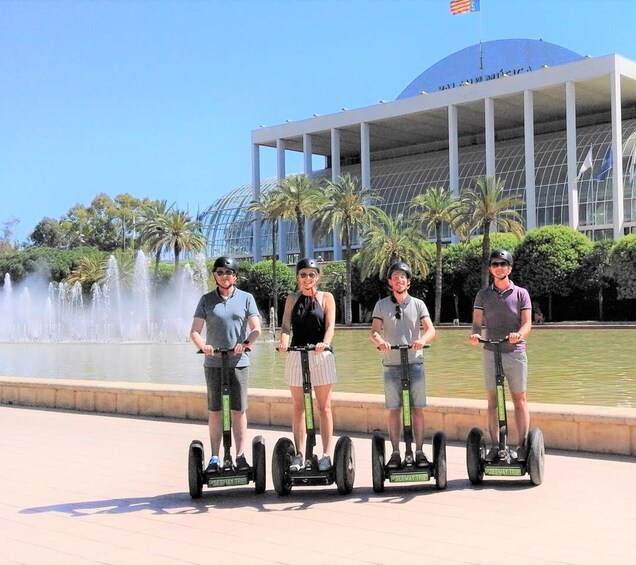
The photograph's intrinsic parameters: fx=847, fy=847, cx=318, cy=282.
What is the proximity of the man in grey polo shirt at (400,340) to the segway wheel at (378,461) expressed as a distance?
0.08 meters

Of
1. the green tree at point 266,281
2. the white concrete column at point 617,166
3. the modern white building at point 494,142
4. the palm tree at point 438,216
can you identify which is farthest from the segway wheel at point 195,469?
the green tree at point 266,281

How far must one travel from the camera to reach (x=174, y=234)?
64.8 m

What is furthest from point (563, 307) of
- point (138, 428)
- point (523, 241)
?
point (138, 428)

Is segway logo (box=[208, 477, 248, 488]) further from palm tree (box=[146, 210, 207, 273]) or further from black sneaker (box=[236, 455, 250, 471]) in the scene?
palm tree (box=[146, 210, 207, 273])

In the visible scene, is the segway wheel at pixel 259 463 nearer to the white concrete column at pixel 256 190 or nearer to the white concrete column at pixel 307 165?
the white concrete column at pixel 307 165

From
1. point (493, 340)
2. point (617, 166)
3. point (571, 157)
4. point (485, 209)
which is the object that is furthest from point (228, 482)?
point (571, 157)

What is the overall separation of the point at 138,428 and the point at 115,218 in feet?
331

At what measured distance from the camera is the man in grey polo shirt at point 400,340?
6.62 meters

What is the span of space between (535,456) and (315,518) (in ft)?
6.10

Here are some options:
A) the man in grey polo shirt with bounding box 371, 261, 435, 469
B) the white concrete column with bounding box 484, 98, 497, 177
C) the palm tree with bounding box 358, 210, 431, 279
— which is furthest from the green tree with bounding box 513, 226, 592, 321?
the man in grey polo shirt with bounding box 371, 261, 435, 469

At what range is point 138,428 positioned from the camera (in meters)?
10.7

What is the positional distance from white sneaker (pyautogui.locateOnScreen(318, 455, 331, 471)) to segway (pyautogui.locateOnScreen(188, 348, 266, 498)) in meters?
0.49

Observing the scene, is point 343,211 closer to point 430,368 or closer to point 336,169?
point 336,169

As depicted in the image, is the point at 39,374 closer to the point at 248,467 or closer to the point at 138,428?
the point at 138,428
